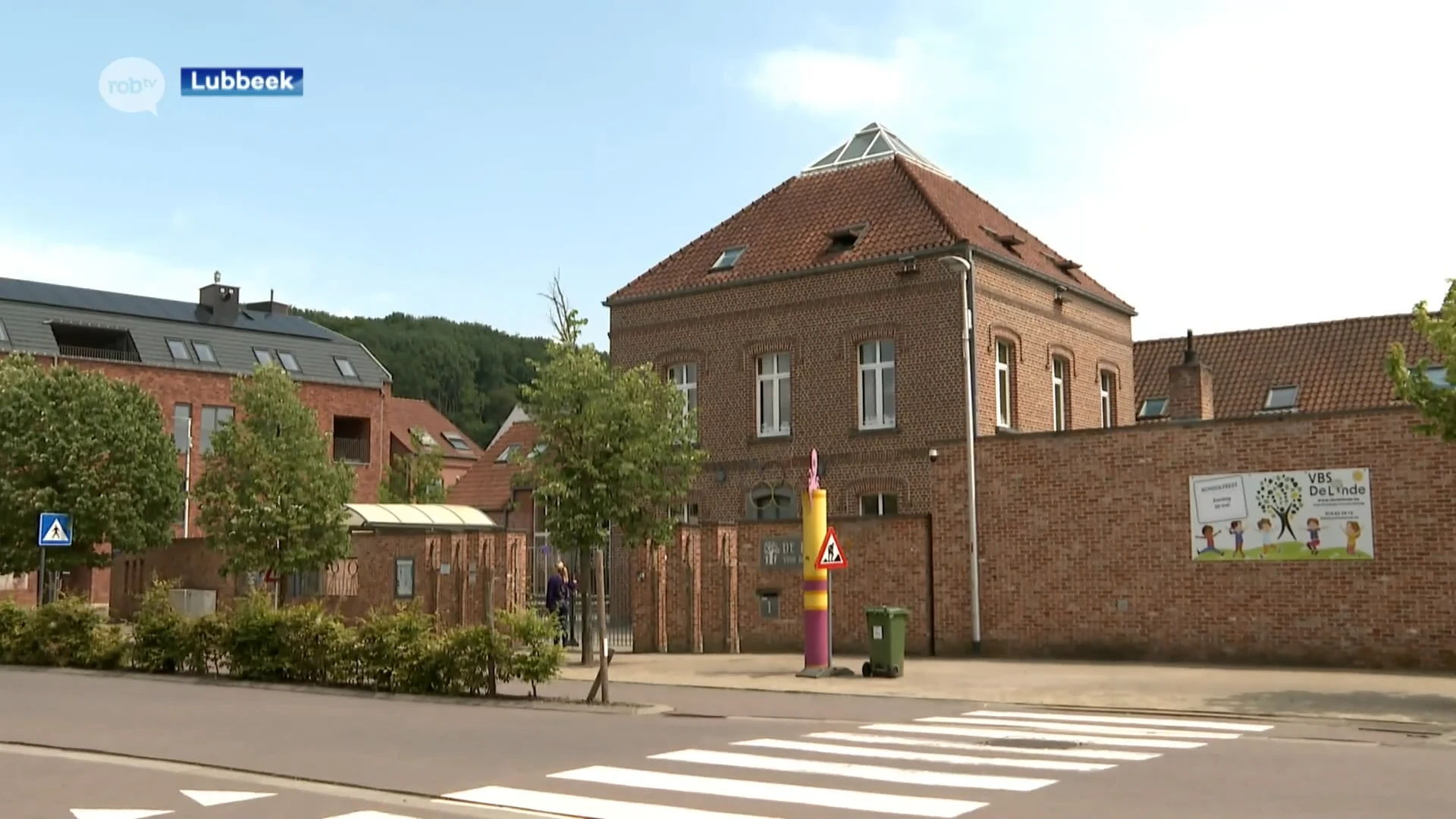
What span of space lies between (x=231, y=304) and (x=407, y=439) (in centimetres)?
1678

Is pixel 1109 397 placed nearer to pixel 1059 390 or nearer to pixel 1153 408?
pixel 1059 390

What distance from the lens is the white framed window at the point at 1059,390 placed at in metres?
31.5

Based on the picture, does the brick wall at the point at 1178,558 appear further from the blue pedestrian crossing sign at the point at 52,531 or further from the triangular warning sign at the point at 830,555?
the blue pedestrian crossing sign at the point at 52,531

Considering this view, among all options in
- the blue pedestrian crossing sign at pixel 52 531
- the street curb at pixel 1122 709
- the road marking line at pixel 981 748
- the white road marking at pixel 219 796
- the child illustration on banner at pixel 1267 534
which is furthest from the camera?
the blue pedestrian crossing sign at pixel 52 531

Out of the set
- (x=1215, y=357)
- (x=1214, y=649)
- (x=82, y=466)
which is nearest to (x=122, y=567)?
(x=82, y=466)

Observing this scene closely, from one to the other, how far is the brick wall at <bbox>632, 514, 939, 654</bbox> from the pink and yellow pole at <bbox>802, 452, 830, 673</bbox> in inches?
156

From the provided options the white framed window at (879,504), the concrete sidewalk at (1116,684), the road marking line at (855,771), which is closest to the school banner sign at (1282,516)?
the concrete sidewalk at (1116,684)

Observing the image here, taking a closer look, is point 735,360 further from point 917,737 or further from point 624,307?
point 917,737

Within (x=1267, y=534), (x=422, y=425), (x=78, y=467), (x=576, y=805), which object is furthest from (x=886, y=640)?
(x=422, y=425)

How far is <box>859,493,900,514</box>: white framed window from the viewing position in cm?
2866

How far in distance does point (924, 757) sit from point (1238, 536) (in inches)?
456

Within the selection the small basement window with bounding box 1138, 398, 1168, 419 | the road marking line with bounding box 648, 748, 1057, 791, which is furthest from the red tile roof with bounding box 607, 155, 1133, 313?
the road marking line with bounding box 648, 748, 1057, 791

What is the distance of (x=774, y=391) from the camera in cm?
3102

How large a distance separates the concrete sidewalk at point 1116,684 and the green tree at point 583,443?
8.71 ft
